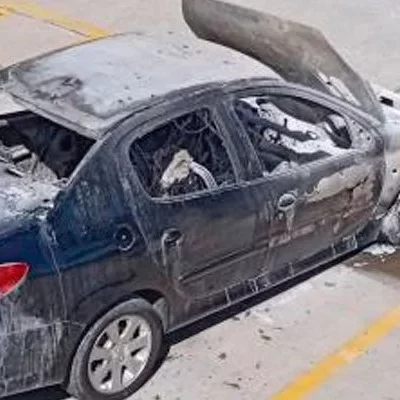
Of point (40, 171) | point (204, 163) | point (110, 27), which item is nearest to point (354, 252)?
point (204, 163)

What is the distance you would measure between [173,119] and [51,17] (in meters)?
6.73

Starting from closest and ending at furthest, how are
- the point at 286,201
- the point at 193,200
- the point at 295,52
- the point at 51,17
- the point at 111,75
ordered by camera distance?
1. the point at 193,200
2. the point at 111,75
3. the point at 286,201
4. the point at 295,52
5. the point at 51,17

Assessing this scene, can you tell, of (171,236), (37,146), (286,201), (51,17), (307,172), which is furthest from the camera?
(51,17)

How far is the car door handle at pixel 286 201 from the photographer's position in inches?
264

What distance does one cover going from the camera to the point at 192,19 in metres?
8.09

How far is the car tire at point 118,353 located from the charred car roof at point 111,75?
1015mm

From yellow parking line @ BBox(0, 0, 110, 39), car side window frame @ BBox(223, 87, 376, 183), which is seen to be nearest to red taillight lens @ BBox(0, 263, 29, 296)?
car side window frame @ BBox(223, 87, 376, 183)

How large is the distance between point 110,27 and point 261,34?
201 inches

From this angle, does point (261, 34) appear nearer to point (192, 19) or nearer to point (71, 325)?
point (192, 19)

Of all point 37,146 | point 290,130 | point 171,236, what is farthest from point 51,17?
point 171,236

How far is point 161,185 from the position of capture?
6203 millimetres

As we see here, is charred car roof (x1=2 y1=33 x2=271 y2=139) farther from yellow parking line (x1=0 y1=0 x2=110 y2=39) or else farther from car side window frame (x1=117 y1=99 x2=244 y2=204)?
yellow parking line (x1=0 y1=0 x2=110 y2=39)

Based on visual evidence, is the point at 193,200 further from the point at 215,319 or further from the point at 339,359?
the point at 339,359

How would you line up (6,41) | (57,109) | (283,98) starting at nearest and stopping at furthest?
(57,109)
(283,98)
(6,41)
